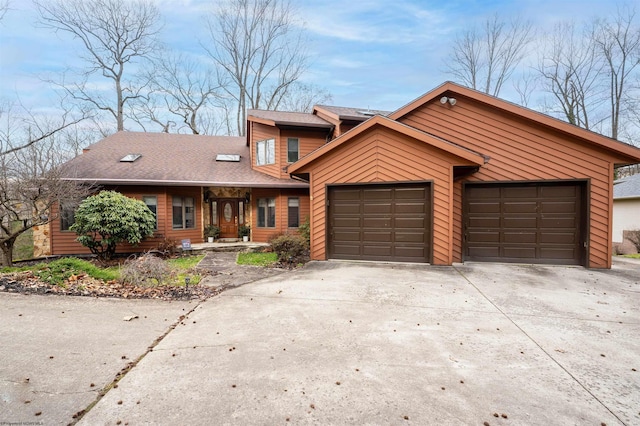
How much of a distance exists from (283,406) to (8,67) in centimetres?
1516

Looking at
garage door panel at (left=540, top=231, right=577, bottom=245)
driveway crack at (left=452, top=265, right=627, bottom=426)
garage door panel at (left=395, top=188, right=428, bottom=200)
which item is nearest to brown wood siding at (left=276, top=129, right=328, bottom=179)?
garage door panel at (left=395, top=188, right=428, bottom=200)

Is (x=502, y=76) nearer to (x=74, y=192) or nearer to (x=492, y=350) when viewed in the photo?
(x=492, y=350)

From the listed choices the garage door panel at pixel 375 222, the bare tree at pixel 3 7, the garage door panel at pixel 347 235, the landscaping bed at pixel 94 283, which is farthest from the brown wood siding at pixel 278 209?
the bare tree at pixel 3 7

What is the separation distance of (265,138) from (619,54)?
24.8m

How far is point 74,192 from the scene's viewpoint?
28.0ft

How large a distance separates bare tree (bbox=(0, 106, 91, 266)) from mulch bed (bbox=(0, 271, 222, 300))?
2.33 m

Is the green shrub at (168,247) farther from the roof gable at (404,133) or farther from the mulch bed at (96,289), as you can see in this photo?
the roof gable at (404,133)

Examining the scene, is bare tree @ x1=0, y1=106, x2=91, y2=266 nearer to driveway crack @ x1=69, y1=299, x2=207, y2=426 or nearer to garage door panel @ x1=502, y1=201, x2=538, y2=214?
driveway crack @ x1=69, y1=299, x2=207, y2=426

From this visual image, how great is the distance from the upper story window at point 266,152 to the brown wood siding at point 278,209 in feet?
4.73

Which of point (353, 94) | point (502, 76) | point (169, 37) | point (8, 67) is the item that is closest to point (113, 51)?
point (169, 37)

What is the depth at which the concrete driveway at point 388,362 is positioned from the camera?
2262mm

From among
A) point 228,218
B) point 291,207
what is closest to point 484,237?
point 291,207

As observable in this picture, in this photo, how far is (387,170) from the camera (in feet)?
26.1

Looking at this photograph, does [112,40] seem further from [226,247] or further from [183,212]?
[226,247]
